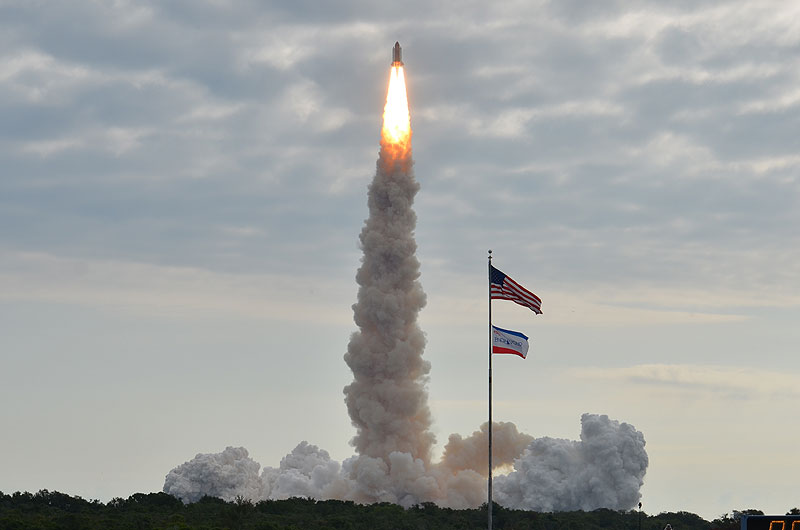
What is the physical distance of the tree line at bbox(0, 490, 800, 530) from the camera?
4707 inches

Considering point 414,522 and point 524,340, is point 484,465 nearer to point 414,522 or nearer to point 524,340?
point 414,522

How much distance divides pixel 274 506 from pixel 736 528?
4221cm

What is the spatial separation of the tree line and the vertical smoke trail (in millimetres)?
7839

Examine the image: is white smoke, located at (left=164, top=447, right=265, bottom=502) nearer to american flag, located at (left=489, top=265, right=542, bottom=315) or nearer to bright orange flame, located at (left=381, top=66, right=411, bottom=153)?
bright orange flame, located at (left=381, top=66, right=411, bottom=153)

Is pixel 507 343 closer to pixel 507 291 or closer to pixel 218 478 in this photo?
pixel 507 291

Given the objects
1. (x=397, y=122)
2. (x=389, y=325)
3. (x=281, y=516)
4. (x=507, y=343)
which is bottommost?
(x=281, y=516)

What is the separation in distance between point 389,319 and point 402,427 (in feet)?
34.5

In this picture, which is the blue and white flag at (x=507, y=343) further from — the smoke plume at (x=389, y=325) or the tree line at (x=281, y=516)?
the smoke plume at (x=389, y=325)

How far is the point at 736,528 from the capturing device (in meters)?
128

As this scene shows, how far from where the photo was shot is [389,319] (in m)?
138

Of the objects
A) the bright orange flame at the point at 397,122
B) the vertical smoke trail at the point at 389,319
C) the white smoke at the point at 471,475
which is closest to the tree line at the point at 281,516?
the white smoke at the point at 471,475

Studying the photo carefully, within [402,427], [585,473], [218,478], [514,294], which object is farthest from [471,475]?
[514,294]

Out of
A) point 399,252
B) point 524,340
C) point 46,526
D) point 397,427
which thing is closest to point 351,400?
point 397,427

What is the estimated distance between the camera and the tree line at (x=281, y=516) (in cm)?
11956
